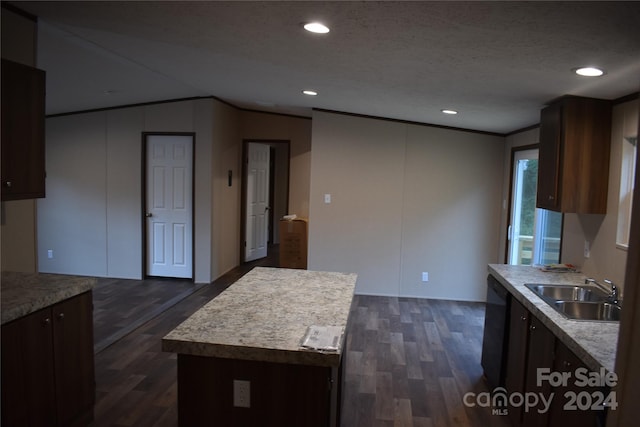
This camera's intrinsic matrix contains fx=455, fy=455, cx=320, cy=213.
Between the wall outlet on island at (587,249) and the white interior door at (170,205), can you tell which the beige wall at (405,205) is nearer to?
the white interior door at (170,205)

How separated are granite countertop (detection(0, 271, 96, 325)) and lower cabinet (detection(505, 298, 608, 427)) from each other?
249 cm

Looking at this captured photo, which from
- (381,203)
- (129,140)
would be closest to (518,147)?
(381,203)

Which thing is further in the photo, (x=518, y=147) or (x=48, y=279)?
(x=518, y=147)

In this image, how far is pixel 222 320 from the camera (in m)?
2.06

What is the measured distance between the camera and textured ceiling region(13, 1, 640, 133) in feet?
6.00

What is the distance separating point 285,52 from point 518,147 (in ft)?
10.5

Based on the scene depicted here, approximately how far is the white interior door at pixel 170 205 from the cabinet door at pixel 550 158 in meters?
4.35

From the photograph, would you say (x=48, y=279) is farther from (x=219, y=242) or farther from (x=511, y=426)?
(x=219, y=242)

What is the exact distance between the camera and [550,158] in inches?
126

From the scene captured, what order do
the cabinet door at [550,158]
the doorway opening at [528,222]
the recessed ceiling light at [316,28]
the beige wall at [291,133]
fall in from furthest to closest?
the beige wall at [291,133]
the doorway opening at [528,222]
the cabinet door at [550,158]
the recessed ceiling light at [316,28]

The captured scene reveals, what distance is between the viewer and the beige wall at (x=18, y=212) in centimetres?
270

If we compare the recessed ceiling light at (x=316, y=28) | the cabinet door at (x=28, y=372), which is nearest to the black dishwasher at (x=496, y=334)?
the recessed ceiling light at (x=316, y=28)

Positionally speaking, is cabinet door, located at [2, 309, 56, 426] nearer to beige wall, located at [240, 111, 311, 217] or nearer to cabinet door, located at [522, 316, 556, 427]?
cabinet door, located at [522, 316, 556, 427]

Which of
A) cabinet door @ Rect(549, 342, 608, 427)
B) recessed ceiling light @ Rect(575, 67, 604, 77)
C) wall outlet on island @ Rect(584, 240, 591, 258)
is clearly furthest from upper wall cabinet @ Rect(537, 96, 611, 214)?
cabinet door @ Rect(549, 342, 608, 427)
